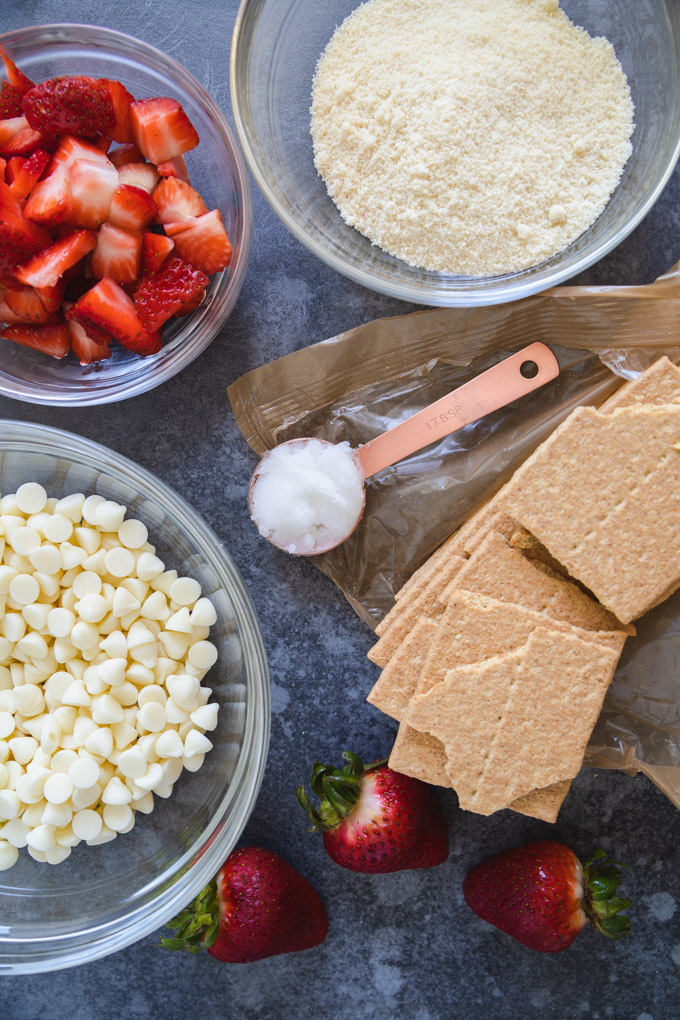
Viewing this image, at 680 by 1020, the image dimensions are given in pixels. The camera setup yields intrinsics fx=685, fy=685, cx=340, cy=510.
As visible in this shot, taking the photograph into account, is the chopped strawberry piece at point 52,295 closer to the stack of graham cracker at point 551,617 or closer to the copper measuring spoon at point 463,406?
the copper measuring spoon at point 463,406

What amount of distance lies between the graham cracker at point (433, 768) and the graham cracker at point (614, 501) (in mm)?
327

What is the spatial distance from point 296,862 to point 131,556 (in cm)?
69

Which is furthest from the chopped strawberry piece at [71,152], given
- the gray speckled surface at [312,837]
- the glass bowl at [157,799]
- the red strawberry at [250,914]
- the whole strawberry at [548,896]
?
the whole strawberry at [548,896]

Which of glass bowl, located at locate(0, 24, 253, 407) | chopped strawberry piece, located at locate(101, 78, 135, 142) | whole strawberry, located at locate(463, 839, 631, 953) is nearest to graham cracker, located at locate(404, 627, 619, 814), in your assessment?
whole strawberry, located at locate(463, 839, 631, 953)

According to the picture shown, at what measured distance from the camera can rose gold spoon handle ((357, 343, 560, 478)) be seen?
1247 millimetres

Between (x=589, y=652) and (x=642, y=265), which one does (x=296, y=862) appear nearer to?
(x=589, y=652)

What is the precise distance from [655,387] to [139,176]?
93 centimetres

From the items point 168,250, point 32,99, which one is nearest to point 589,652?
point 168,250

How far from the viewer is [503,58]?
111 cm

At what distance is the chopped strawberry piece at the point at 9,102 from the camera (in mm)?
1120

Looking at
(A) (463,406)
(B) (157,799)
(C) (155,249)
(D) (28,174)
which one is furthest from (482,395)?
(B) (157,799)

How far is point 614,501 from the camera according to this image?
1.12 m

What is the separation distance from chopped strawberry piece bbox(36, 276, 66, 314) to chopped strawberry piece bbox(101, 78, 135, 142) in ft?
0.86

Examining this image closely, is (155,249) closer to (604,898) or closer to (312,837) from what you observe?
(312,837)
